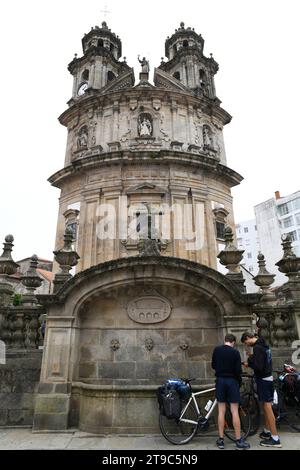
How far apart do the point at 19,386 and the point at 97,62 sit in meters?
27.0

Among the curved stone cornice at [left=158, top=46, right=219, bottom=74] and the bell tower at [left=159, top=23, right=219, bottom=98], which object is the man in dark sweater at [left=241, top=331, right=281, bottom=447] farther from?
the curved stone cornice at [left=158, top=46, right=219, bottom=74]

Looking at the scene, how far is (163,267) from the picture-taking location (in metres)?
7.48

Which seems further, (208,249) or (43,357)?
(208,249)

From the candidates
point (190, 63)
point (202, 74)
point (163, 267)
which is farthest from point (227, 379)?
point (202, 74)

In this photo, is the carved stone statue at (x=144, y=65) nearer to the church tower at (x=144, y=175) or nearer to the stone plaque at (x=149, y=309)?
the church tower at (x=144, y=175)

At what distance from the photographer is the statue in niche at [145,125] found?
20.3 m

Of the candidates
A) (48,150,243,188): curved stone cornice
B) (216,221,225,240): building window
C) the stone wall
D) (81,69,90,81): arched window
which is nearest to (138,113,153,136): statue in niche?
(48,150,243,188): curved stone cornice

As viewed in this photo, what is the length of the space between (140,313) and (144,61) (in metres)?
22.9

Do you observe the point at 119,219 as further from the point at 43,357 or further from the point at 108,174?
the point at 43,357

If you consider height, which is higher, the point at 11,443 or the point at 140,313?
the point at 140,313

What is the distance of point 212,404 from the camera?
233 inches

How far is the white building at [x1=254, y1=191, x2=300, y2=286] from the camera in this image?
2088 inches

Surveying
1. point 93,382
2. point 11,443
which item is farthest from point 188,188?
point 11,443
